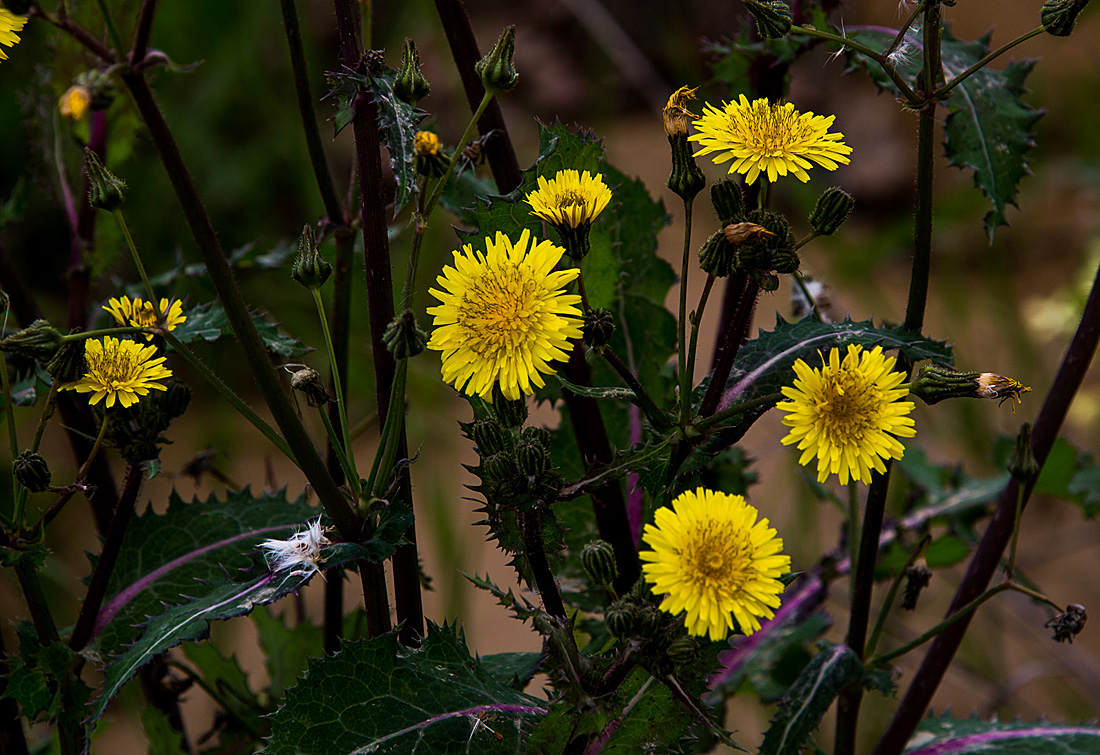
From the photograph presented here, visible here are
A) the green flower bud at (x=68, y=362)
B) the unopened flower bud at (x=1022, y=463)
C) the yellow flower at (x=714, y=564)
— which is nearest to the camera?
the yellow flower at (x=714, y=564)

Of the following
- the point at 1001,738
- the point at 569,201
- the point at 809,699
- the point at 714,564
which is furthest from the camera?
the point at 1001,738

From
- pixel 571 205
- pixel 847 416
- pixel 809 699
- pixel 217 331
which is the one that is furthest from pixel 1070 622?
pixel 217 331

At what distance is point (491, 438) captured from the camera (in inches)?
27.3

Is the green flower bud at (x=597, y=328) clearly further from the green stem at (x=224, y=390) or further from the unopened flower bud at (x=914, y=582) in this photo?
the unopened flower bud at (x=914, y=582)

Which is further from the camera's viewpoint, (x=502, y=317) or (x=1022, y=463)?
(x=1022, y=463)

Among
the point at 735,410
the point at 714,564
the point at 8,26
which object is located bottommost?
the point at 714,564

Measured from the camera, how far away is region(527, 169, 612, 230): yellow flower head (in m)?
0.71

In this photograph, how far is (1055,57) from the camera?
4.09 m

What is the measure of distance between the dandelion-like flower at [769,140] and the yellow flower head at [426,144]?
0.19 metres

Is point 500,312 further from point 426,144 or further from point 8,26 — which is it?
point 8,26

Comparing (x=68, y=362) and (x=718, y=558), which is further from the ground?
(x=68, y=362)

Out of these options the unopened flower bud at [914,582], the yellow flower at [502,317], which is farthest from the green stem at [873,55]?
the unopened flower bud at [914,582]

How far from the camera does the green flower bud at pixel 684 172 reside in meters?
0.72

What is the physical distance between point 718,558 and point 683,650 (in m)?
0.07
